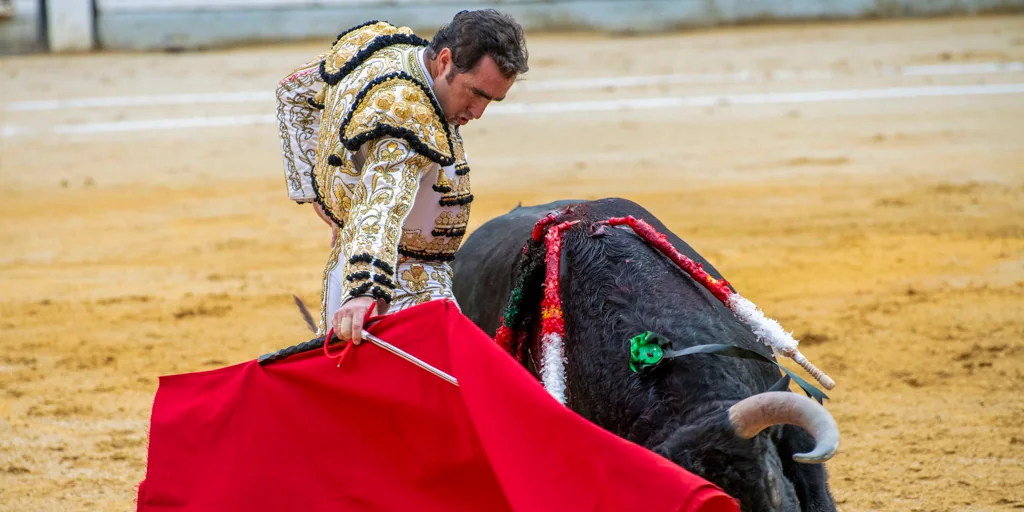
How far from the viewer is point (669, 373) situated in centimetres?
256

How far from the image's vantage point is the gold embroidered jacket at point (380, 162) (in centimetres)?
261

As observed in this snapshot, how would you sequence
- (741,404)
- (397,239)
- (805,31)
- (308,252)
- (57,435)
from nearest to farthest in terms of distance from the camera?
(741,404) → (397,239) → (57,435) → (308,252) → (805,31)

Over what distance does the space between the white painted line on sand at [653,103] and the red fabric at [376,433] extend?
911cm

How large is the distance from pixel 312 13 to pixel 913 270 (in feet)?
34.7

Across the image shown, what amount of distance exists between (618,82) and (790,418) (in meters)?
10.9

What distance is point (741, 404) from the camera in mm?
2307

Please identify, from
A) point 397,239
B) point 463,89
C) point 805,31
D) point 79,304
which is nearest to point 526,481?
point 397,239

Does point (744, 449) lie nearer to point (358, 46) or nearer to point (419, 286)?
point (419, 286)

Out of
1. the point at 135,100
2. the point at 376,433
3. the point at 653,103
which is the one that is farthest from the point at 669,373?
the point at 135,100

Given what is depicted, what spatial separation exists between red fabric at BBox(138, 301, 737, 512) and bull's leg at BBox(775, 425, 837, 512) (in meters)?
0.51

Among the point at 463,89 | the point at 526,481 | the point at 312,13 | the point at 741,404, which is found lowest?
the point at 312,13

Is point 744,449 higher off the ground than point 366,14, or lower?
higher

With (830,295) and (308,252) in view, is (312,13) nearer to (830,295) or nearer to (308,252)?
(308,252)

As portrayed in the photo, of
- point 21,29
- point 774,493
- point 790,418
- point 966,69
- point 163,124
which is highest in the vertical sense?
point 790,418
